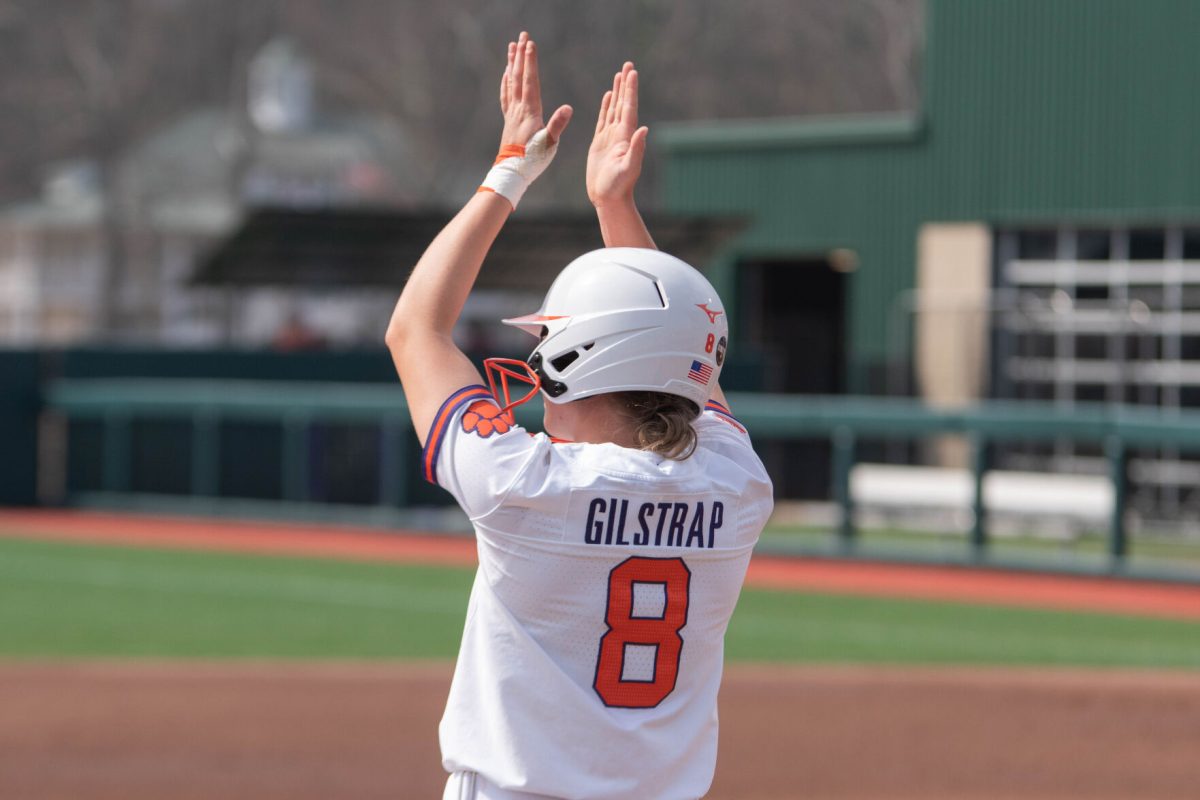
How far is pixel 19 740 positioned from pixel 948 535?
12.4m

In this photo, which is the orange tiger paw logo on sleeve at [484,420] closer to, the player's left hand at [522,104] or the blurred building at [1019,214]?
the player's left hand at [522,104]

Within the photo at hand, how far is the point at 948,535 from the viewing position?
20.1 meters

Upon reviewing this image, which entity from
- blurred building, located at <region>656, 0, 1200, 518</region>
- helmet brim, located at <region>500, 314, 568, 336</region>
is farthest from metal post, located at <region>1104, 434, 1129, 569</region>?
helmet brim, located at <region>500, 314, 568, 336</region>

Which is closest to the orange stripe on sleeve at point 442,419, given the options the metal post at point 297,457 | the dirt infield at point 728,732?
the dirt infield at point 728,732

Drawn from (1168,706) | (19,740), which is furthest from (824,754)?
(19,740)

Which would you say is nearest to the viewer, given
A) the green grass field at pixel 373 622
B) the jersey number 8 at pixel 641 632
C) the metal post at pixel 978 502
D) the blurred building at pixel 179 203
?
the jersey number 8 at pixel 641 632

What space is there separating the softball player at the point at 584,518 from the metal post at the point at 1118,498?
15100 mm

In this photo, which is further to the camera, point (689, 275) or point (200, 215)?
point (200, 215)

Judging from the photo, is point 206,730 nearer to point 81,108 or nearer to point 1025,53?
point 1025,53

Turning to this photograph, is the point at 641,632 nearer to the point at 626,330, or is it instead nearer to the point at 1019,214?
the point at 626,330

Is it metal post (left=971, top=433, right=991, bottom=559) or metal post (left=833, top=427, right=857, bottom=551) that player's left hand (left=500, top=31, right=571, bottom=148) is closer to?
metal post (left=971, top=433, right=991, bottom=559)

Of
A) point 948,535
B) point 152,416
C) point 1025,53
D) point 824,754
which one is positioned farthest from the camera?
point 1025,53

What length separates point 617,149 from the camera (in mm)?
3482

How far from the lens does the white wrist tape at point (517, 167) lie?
3270mm
